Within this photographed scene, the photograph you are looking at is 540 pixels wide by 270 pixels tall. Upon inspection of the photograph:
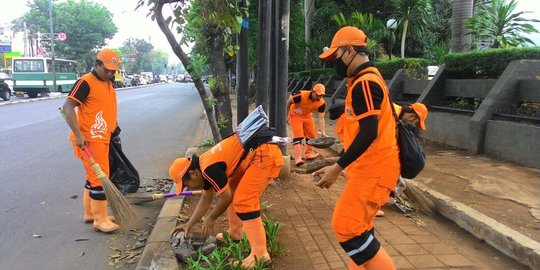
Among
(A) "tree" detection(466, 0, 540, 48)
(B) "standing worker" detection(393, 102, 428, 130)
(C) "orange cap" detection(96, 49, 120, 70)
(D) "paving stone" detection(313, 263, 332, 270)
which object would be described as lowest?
(D) "paving stone" detection(313, 263, 332, 270)

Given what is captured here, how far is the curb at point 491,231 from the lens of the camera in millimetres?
3260

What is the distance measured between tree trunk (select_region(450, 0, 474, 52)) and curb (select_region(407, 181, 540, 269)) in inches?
291

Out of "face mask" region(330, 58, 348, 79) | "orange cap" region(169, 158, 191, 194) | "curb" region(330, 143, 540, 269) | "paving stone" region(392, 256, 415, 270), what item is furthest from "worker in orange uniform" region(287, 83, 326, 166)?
"face mask" region(330, 58, 348, 79)

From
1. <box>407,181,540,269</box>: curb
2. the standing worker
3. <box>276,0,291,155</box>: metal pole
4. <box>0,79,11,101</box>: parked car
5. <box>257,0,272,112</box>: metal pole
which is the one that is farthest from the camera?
<box>0,79,11,101</box>: parked car

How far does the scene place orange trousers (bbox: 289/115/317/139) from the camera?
7.34 meters

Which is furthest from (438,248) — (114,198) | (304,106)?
(304,106)

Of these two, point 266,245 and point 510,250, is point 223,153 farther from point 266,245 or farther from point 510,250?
point 510,250

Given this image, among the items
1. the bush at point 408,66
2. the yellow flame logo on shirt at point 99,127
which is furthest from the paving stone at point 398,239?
the bush at point 408,66

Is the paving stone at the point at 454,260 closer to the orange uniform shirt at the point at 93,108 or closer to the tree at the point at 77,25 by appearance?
the orange uniform shirt at the point at 93,108

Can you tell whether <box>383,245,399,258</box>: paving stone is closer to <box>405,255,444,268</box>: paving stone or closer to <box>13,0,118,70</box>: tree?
<box>405,255,444,268</box>: paving stone

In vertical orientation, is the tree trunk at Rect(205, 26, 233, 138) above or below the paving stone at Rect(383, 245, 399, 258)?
above

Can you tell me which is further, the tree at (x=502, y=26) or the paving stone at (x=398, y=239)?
the tree at (x=502, y=26)

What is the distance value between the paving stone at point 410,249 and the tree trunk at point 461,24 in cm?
858

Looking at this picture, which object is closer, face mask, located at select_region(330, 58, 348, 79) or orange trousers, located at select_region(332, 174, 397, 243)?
orange trousers, located at select_region(332, 174, 397, 243)
